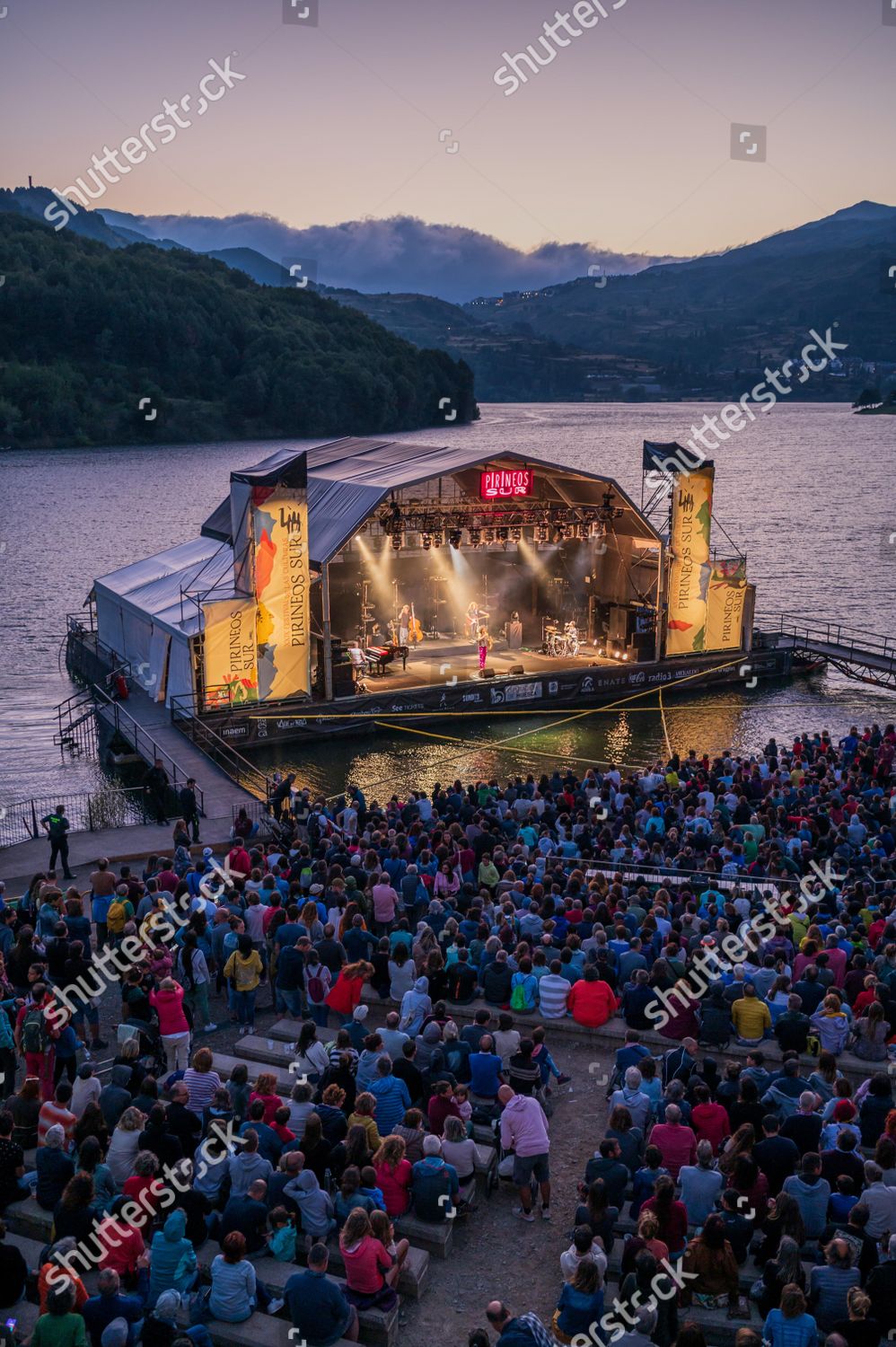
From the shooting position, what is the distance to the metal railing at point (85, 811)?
2434cm

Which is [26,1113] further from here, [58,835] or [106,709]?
[106,709]

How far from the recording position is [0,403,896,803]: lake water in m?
30.4

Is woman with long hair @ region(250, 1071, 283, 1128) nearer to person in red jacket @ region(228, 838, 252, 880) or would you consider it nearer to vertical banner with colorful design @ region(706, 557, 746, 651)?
person in red jacket @ region(228, 838, 252, 880)

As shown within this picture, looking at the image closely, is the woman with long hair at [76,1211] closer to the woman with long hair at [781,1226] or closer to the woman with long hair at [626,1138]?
the woman with long hair at [626,1138]

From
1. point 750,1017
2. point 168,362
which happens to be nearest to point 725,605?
point 750,1017

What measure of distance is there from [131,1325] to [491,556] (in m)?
32.4

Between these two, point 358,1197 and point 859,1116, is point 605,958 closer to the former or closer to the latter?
point 859,1116

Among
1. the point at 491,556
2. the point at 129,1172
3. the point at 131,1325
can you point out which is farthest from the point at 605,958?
the point at 491,556

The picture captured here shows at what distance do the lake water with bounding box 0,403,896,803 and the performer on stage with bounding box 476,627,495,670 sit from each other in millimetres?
2233

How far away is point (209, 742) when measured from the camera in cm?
2841

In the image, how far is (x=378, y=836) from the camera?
17.9m

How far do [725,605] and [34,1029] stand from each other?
28395 millimetres

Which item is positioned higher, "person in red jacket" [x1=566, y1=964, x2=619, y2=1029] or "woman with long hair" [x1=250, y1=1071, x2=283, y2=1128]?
"woman with long hair" [x1=250, y1=1071, x2=283, y2=1128]

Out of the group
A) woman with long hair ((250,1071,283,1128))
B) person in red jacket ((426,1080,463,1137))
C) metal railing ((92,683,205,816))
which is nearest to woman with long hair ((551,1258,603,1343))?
person in red jacket ((426,1080,463,1137))
